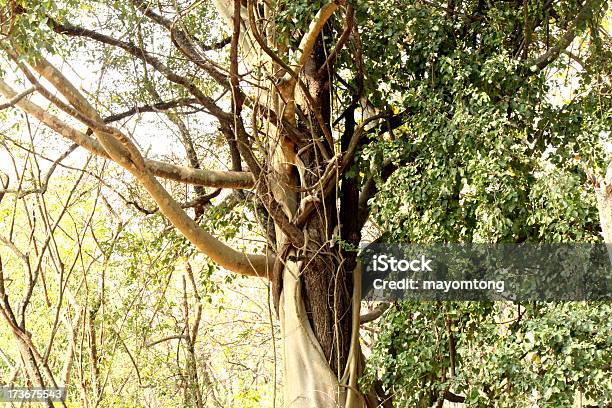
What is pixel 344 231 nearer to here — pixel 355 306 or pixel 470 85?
pixel 355 306

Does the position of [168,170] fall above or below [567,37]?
below

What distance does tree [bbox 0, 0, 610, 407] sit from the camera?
4.64 metres

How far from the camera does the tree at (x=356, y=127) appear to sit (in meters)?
4.64

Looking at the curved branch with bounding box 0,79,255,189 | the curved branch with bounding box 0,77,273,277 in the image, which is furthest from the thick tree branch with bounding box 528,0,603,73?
the curved branch with bounding box 0,77,273,277

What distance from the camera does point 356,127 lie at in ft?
17.9

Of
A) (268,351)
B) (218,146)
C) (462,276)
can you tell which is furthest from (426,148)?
(268,351)

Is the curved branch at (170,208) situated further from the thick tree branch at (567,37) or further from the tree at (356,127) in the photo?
the thick tree branch at (567,37)

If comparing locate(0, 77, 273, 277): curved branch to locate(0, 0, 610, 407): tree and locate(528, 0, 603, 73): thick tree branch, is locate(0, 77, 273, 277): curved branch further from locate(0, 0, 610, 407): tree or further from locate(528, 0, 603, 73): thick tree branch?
locate(528, 0, 603, 73): thick tree branch

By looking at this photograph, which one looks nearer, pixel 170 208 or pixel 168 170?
pixel 170 208

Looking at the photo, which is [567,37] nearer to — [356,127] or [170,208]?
[356,127]

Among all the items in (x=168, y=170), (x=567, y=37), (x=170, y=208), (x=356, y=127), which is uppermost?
(x=567, y=37)

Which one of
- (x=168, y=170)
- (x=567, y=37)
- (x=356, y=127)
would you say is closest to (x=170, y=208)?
(x=168, y=170)

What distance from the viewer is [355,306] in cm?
527

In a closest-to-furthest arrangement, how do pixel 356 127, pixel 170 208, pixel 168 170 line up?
1. pixel 170 208
2. pixel 168 170
3. pixel 356 127
